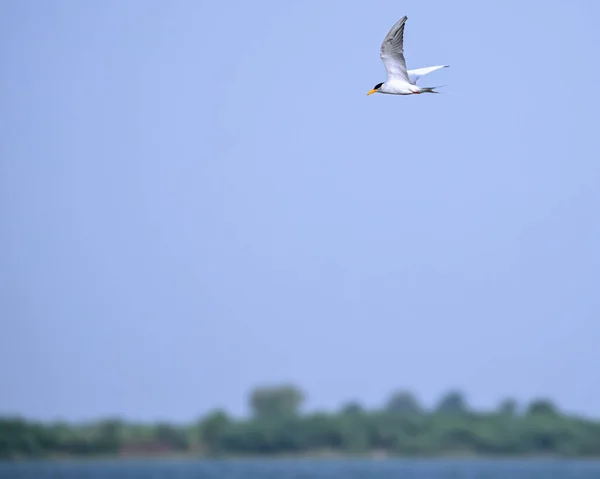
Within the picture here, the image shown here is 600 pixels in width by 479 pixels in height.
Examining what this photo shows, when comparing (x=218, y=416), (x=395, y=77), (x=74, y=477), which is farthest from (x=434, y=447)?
(x=395, y=77)

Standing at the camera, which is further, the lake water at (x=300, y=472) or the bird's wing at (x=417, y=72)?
the lake water at (x=300, y=472)

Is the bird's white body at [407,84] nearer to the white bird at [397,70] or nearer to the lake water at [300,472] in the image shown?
the white bird at [397,70]

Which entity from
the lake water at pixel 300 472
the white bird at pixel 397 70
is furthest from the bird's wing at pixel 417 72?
the lake water at pixel 300 472

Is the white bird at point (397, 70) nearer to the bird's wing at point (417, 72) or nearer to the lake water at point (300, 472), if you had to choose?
the bird's wing at point (417, 72)

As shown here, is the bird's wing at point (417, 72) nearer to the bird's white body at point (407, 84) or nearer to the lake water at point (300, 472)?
Result: the bird's white body at point (407, 84)

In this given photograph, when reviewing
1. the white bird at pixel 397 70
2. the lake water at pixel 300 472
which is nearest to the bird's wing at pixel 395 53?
the white bird at pixel 397 70

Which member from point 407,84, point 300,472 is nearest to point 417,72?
point 407,84

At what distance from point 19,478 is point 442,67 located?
259ft

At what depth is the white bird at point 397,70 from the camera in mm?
28062

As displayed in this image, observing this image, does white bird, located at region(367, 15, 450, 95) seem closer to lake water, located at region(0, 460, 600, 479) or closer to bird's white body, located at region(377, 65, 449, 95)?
bird's white body, located at region(377, 65, 449, 95)

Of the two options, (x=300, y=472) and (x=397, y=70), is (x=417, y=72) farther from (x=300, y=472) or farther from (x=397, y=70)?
(x=300, y=472)

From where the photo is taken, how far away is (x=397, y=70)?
28766 millimetres

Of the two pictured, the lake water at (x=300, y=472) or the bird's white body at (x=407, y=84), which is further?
the lake water at (x=300, y=472)

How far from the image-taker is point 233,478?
339 feet
